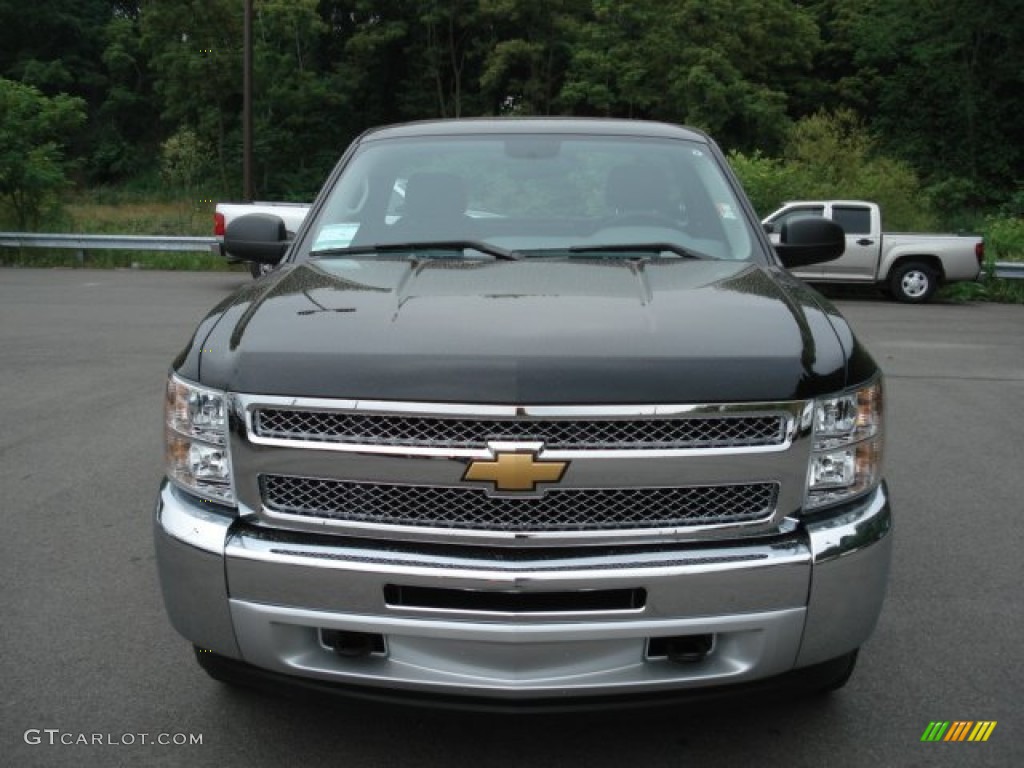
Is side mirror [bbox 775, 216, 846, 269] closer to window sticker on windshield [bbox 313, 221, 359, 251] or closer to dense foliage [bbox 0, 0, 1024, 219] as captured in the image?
Answer: window sticker on windshield [bbox 313, 221, 359, 251]

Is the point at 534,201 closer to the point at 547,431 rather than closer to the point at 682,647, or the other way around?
the point at 547,431

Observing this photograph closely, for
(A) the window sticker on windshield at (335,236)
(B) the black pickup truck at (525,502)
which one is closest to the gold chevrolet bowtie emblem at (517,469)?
(B) the black pickup truck at (525,502)

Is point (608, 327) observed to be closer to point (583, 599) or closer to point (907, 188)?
point (583, 599)

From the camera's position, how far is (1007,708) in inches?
125

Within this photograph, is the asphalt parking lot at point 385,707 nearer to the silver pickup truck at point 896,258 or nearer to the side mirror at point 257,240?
the side mirror at point 257,240

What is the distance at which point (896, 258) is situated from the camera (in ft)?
56.0

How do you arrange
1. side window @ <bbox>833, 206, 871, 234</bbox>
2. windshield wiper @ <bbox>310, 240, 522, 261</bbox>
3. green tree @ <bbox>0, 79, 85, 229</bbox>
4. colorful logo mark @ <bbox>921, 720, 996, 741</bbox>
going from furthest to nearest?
green tree @ <bbox>0, 79, 85, 229</bbox> < side window @ <bbox>833, 206, 871, 234</bbox> < windshield wiper @ <bbox>310, 240, 522, 261</bbox> < colorful logo mark @ <bbox>921, 720, 996, 741</bbox>

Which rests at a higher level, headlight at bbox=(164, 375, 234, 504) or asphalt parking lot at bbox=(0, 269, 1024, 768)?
headlight at bbox=(164, 375, 234, 504)

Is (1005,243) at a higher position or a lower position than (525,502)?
lower

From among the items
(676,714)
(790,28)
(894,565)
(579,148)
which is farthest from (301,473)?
(790,28)

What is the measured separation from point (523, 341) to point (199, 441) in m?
0.88

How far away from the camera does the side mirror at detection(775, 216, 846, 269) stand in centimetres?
419

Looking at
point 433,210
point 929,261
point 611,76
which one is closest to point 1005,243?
point 929,261

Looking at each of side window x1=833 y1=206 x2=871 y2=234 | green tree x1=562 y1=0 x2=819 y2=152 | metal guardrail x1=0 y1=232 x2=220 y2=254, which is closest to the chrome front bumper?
side window x1=833 y1=206 x2=871 y2=234
